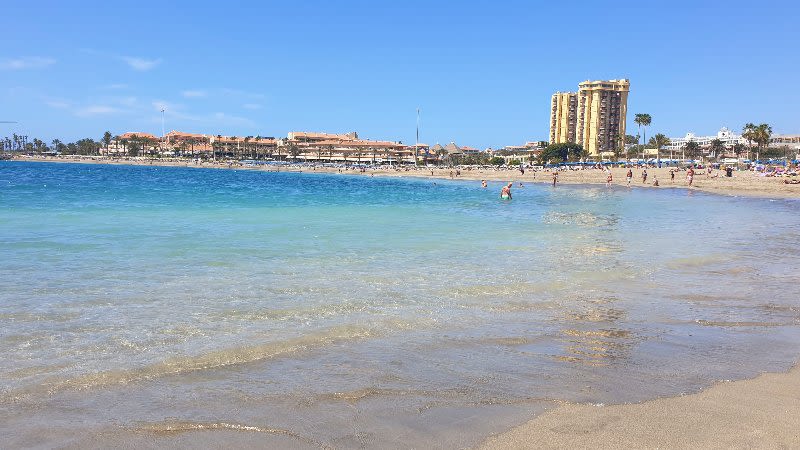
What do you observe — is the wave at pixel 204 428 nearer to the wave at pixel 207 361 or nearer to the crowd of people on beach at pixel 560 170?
the wave at pixel 207 361

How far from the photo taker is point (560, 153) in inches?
4793

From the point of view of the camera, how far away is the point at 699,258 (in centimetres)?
1179

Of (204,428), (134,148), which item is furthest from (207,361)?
(134,148)

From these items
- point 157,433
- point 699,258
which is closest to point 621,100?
point 699,258

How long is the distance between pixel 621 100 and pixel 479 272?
148 metres

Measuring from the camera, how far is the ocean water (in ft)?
12.7

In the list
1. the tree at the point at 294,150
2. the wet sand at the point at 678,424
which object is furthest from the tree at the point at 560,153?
the wet sand at the point at 678,424

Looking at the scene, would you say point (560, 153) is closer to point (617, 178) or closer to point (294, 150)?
point (617, 178)

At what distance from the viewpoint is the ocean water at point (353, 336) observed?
152 inches

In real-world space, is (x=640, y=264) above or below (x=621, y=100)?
below

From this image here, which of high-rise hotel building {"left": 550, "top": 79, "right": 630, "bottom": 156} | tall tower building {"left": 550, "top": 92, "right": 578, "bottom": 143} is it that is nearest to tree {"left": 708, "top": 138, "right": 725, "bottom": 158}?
high-rise hotel building {"left": 550, "top": 79, "right": 630, "bottom": 156}

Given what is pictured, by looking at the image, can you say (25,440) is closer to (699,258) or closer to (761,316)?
(761,316)

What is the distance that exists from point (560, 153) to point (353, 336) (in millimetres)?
122244

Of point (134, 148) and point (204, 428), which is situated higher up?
point (134, 148)
